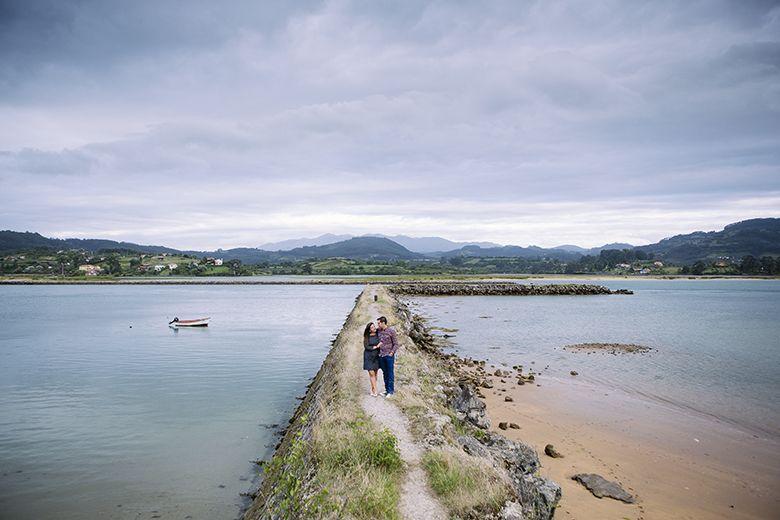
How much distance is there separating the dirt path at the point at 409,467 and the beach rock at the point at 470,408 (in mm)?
3127

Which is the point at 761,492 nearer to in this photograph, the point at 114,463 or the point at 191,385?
the point at 114,463

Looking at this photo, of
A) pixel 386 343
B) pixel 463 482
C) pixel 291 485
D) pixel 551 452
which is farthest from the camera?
pixel 551 452

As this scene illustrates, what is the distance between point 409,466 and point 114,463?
11.2 metres

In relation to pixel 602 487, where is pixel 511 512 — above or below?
above

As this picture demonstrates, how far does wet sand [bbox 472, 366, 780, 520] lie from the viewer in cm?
1165

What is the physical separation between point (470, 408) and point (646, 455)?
5725 mm

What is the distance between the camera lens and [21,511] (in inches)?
476

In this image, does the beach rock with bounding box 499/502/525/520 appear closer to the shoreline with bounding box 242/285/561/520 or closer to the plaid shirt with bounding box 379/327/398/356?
the shoreline with bounding box 242/285/561/520

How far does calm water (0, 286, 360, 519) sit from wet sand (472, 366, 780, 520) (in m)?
9.29

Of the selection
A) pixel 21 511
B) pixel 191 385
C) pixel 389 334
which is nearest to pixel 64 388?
pixel 191 385

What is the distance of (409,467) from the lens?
30.8ft

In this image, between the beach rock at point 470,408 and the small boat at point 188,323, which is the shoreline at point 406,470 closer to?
the beach rock at point 470,408

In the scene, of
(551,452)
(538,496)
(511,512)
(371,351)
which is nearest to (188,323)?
(371,351)

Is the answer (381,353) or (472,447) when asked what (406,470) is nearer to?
(472,447)
